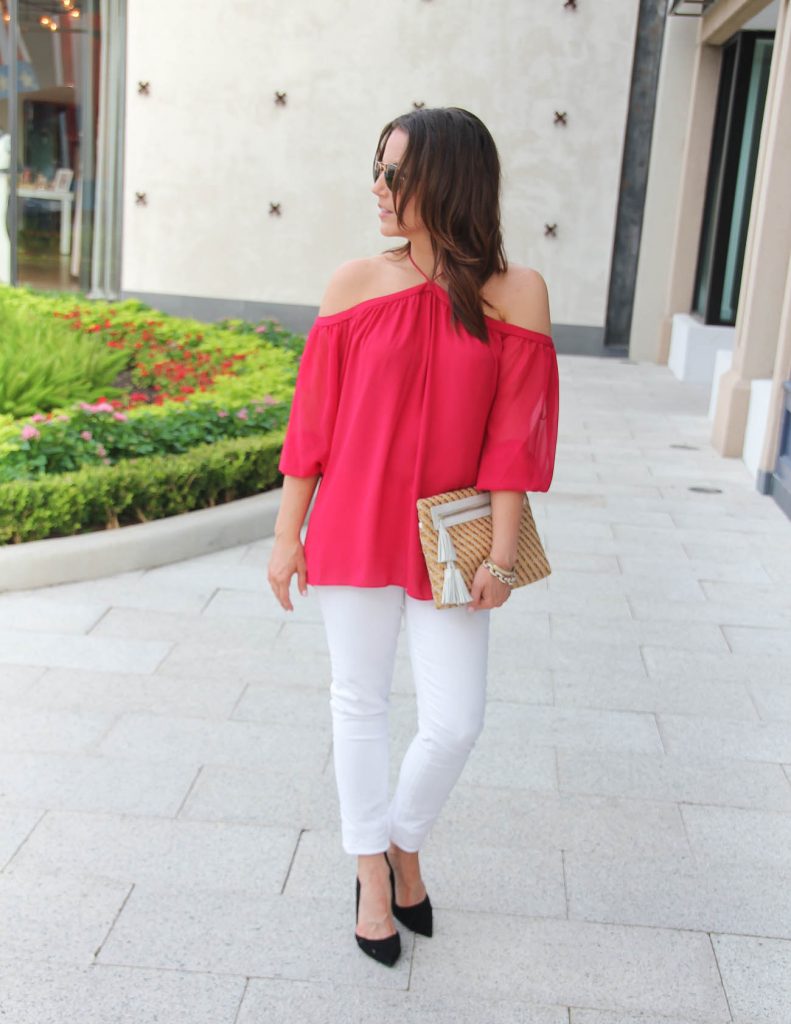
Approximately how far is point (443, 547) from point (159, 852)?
1.25 metres

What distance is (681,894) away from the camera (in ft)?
9.81

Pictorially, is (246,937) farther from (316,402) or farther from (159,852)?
(316,402)

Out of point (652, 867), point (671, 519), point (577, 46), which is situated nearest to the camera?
point (652, 867)

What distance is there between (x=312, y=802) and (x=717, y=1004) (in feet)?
4.06

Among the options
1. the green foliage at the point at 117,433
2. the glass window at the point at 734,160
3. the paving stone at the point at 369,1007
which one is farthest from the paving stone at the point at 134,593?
the glass window at the point at 734,160

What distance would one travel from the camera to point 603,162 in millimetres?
13672

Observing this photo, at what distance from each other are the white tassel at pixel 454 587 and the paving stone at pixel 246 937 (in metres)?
0.84

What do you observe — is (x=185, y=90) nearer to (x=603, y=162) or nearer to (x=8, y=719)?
(x=603, y=162)

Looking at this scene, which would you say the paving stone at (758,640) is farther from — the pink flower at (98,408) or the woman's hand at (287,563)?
the pink flower at (98,408)

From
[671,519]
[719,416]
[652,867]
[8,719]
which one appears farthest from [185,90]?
[652,867]

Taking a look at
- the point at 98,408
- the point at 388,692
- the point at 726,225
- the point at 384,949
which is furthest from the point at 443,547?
the point at 726,225

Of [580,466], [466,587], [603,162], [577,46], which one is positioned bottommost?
[580,466]

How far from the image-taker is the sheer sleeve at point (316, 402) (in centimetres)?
241

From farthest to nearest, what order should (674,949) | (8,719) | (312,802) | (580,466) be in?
1. (580,466)
2. (8,719)
3. (312,802)
4. (674,949)
